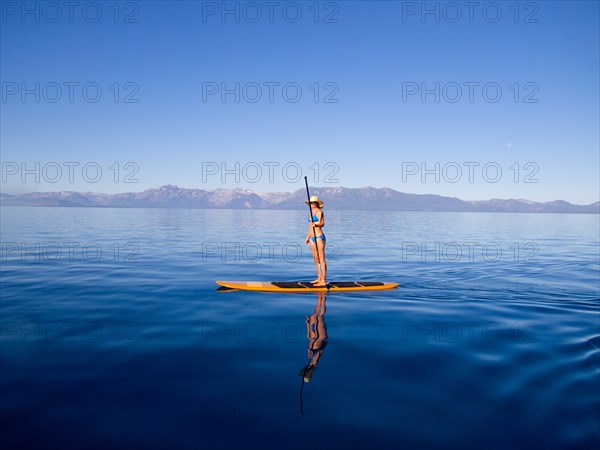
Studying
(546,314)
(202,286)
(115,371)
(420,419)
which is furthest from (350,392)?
(202,286)

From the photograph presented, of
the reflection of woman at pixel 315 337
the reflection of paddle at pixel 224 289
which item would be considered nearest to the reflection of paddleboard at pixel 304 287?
the reflection of paddle at pixel 224 289

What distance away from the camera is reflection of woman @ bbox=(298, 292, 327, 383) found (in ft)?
24.2

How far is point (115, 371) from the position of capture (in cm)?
720

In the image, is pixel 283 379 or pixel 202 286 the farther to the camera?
pixel 202 286

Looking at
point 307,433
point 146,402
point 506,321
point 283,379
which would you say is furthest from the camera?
point 506,321

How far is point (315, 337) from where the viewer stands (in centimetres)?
927

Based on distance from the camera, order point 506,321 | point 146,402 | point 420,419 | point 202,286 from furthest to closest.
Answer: point 202,286 < point 506,321 < point 146,402 < point 420,419

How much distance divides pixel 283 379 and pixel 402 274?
508 inches

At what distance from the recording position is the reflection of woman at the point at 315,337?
737 cm

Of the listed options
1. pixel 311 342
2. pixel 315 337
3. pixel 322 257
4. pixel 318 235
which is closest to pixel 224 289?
pixel 322 257

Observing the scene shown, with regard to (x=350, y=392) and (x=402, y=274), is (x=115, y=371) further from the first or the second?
(x=402, y=274)

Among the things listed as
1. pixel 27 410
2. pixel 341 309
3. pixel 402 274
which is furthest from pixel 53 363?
pixel 402 274

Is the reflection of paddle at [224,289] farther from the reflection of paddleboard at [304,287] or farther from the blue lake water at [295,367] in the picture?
the blue lake water at [295,367]

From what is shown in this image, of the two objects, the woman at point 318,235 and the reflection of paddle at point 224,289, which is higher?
the woman at point 318,235
